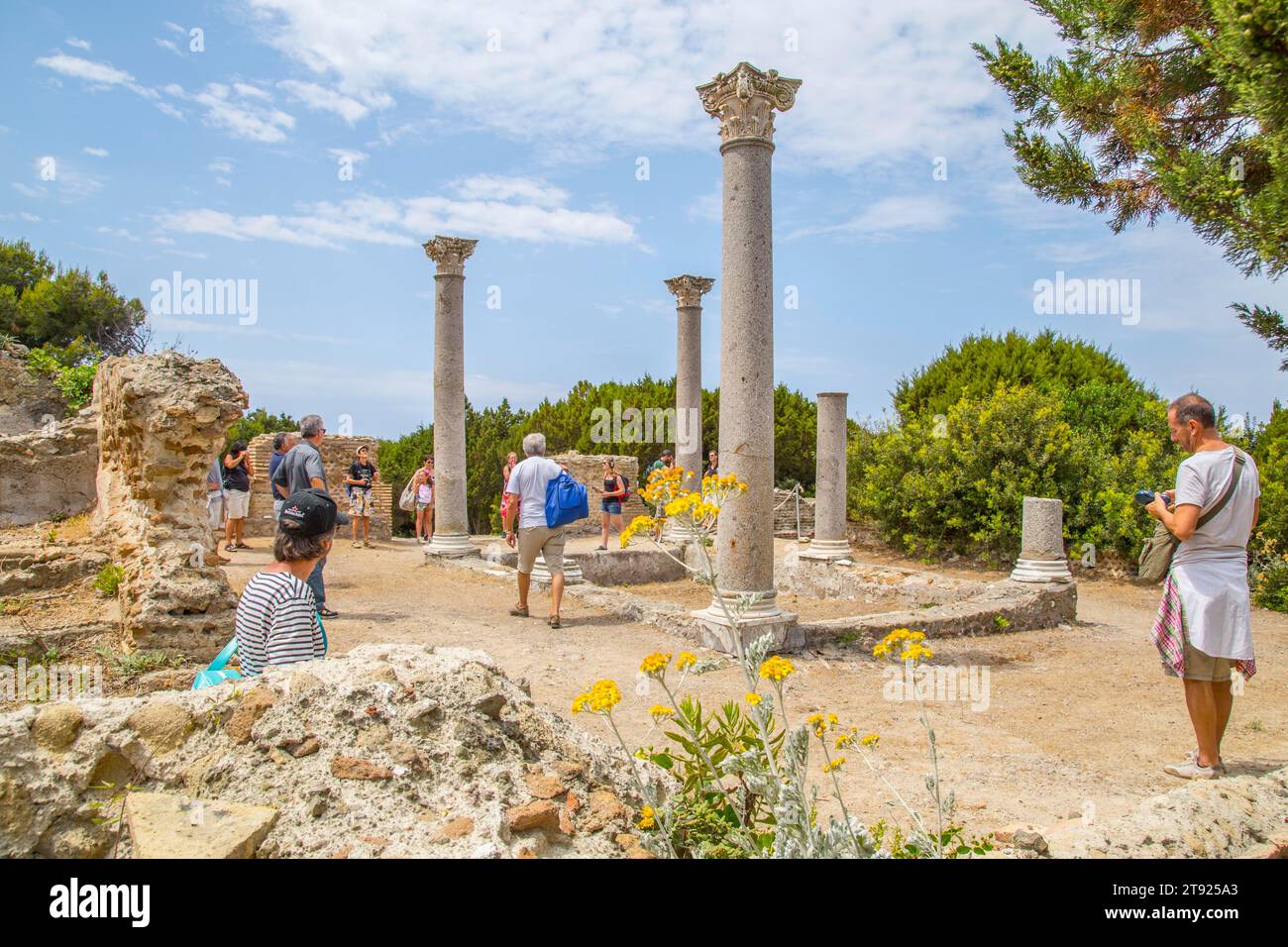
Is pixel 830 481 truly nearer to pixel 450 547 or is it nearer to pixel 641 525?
pixel 450 547

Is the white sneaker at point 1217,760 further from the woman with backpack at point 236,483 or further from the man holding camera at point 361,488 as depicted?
the man holding camera at point 361,488

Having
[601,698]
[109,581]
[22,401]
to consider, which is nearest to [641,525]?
[601,698]

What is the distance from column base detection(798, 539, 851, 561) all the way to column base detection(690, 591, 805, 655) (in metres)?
4.72

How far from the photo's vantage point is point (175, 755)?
2.18m

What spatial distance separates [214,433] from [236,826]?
410 cm

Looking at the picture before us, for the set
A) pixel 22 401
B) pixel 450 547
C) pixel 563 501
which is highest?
pixel 22 401

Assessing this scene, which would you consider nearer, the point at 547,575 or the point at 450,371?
the point at 547,575

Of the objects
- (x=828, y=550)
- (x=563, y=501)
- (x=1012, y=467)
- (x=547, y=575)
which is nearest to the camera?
(x=563, y=501)

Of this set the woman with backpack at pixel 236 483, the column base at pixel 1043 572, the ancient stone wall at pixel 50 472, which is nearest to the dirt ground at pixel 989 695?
the column base at pixel 1043 572

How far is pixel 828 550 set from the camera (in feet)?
38.4

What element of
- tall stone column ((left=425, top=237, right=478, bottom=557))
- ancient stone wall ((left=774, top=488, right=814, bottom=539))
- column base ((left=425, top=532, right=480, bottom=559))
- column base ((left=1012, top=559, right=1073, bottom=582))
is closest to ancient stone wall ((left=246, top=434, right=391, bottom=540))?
tall stone column ((left=425, top=237, right=478, bottom=557))

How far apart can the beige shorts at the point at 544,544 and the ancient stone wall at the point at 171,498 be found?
114 inches

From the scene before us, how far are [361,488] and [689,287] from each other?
6.78 m
